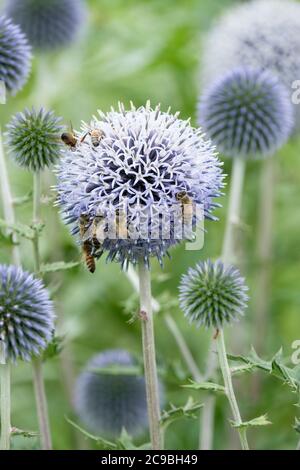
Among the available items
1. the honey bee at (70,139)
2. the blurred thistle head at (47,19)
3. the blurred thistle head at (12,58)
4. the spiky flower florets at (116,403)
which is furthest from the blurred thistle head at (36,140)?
the blurred thistle head at (47,19)

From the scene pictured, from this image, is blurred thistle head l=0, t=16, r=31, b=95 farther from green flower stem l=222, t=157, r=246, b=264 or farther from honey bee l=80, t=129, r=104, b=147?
green flower stem l=222, t=157, r=246, b=264

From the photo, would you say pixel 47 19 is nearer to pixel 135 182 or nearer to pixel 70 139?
pixel 70 139

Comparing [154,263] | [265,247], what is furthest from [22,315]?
[154,263]

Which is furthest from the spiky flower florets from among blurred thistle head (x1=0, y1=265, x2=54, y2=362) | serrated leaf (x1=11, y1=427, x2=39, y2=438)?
serrated leaf (x1=11, y1=427, x2=39, y2=438)

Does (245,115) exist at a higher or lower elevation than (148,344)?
higher

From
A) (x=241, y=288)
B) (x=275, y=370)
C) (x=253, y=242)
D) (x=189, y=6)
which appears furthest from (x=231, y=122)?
(x=189, y=6)

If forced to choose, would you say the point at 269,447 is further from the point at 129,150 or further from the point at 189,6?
the point at 189,6

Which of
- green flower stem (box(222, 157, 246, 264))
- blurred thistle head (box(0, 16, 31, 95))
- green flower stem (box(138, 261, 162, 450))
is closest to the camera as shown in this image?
green flower stem (box(138, 261, 162, 450))
